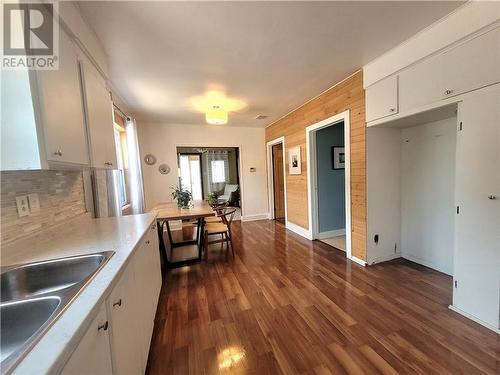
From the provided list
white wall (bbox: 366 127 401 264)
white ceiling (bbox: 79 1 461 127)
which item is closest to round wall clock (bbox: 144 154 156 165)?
white ceiling (bbox: 79 1 461 127)

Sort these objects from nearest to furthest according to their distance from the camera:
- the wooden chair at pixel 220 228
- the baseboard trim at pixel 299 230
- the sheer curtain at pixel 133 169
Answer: the wooden chair at pixel 220 228 → the sheer curtain at pixel 133 169 → the baseboard trim at pixel 299 230

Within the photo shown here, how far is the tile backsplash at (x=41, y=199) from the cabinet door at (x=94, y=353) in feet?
3.01

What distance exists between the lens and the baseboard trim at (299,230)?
394 centimetres

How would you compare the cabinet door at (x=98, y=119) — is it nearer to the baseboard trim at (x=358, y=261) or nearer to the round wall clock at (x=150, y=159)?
the round wall clock at (x=150, y=159)

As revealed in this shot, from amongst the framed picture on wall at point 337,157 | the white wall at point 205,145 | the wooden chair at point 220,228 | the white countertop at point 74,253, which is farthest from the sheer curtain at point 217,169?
the white countertop at point 74,253

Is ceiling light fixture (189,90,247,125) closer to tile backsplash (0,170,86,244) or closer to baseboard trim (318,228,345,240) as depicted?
tile backsplash (0,170,86,244)

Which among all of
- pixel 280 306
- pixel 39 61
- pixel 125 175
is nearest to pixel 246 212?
pixel 125 175

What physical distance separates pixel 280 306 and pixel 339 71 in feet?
8.98

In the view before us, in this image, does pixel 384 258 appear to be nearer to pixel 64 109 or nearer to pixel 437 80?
pixel 437 80

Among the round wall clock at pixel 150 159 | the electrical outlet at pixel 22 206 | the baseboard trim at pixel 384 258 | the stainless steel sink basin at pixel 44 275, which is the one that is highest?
the round wall clock at pixel 150 159

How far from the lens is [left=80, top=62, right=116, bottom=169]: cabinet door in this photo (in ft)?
5.02

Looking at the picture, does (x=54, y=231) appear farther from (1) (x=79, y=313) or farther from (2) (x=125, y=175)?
(2) (x=125, y=175)

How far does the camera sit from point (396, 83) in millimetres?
2182

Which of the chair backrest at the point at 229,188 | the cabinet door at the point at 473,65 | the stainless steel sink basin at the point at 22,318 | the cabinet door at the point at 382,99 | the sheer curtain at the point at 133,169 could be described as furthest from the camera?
the chair backrest at the point at 229,188
